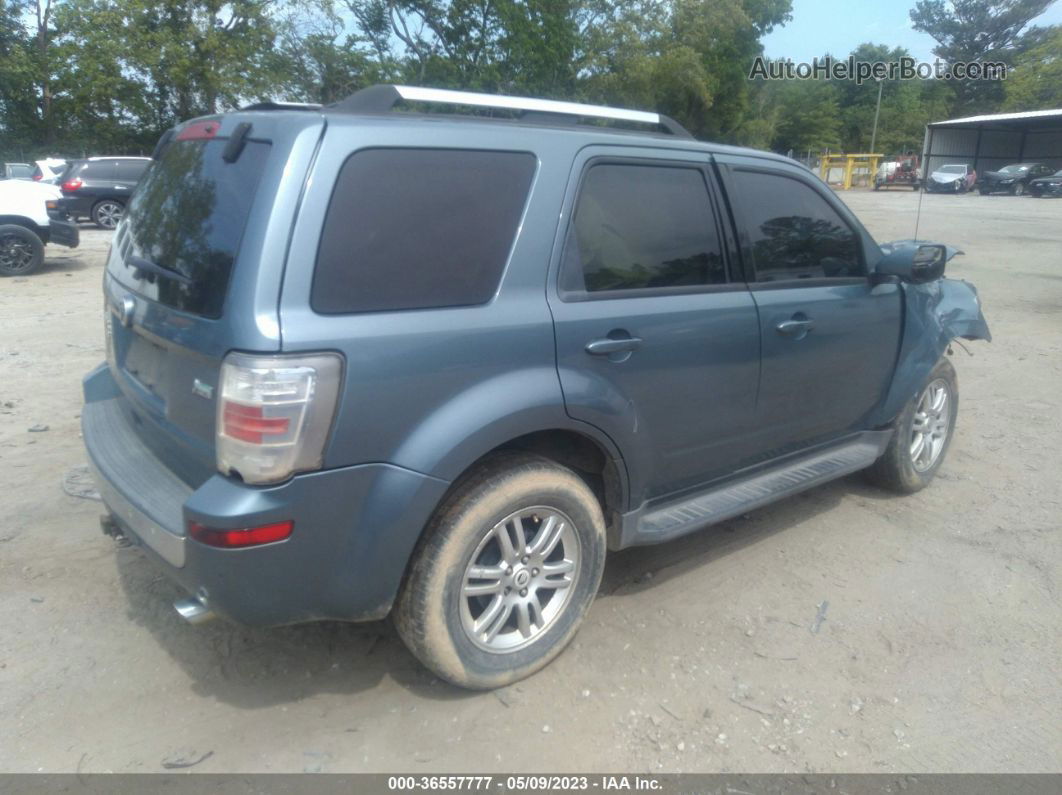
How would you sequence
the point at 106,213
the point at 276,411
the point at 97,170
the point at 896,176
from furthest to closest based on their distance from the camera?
the point at 896,176 → the point at 106,213 → the point at 97,170 → the point at 276,411

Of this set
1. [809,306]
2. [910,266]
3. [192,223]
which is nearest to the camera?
[192,223]

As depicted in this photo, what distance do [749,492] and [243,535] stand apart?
85.5 inches

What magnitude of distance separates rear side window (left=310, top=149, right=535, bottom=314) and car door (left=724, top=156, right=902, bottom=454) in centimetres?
120

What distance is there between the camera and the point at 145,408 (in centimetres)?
289

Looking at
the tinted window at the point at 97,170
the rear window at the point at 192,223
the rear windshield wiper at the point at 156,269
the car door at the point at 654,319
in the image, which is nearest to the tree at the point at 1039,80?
the tinted window at the point at 97,170

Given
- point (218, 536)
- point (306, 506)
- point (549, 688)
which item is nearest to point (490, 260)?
point (306, 506)

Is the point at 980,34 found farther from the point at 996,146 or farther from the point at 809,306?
the point at 809,306

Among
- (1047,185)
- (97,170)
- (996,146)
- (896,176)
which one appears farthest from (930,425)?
(896,176)

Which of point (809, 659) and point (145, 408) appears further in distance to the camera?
point (809, 659)

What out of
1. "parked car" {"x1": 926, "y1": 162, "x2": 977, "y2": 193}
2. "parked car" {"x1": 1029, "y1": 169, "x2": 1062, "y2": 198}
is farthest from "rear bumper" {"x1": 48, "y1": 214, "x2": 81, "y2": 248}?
"parked car" {"x1": 1029, "y1": 169, "x2": 1062, "y2": 198}

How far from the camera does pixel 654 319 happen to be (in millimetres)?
3131

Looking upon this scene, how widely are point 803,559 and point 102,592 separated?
3088mm

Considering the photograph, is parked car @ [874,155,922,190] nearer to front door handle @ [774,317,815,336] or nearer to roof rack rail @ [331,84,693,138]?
front door handle @ [774,317,815,336]

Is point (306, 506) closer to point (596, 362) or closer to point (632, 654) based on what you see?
point (596, 362)
